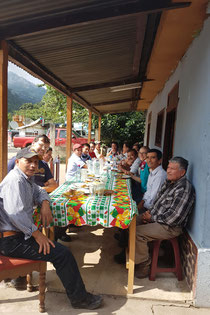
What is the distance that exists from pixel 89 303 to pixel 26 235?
83 cm

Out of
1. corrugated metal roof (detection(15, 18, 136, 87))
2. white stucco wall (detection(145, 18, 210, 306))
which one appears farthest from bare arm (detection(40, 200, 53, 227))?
corrugated metal roof (detection(15, 18, 136, 87))

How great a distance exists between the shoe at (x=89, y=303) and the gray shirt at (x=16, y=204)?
75 cm

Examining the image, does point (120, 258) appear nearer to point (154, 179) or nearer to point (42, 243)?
point (154, 179)

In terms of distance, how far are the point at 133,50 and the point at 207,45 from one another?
1546mm

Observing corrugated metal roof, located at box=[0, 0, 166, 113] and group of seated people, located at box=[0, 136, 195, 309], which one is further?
corrugated metal roof, located at box=[0, 0, 166, 113]

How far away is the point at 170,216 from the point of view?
2.49m

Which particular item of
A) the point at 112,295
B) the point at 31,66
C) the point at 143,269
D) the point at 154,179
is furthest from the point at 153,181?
the point at 31,66

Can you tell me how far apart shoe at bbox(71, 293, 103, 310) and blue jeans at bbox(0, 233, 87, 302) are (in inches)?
1.7

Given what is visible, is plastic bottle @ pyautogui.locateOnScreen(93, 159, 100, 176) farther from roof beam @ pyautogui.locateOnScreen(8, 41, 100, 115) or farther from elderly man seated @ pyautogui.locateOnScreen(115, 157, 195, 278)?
roof beam @ pyautogui.locateOnScreen(8, 41, 100, 115)

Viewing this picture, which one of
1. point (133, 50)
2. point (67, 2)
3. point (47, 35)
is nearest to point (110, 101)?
point (133, 50)

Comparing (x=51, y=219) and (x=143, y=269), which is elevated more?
(x=51, y=219)

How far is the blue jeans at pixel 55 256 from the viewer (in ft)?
6.46

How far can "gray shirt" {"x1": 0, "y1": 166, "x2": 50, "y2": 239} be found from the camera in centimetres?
188

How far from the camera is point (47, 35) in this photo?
2713mm
